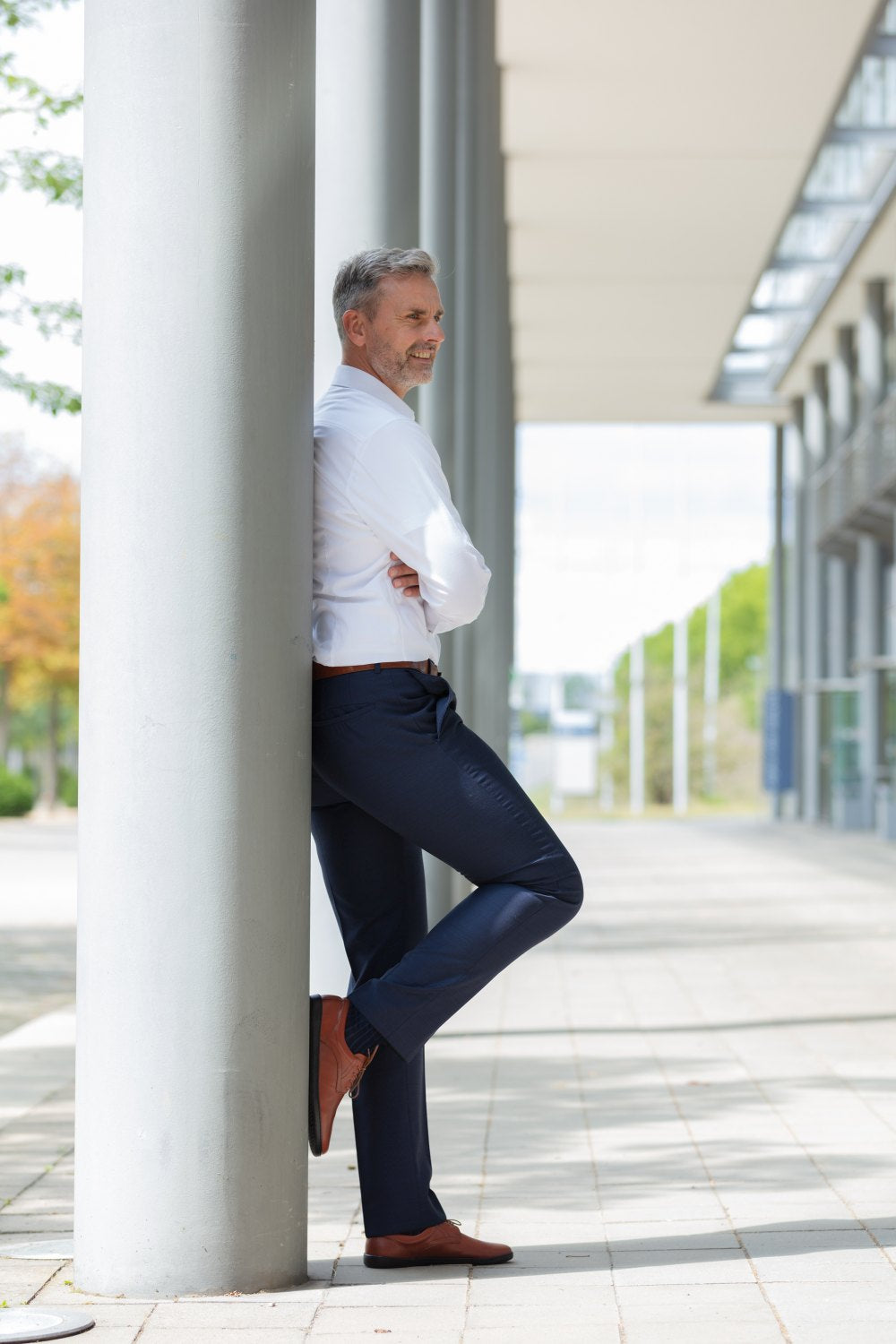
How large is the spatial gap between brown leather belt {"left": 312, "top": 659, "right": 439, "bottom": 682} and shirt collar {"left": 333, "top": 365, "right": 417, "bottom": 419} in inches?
20.4

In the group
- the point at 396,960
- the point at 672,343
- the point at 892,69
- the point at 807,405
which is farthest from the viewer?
the point at 807,405

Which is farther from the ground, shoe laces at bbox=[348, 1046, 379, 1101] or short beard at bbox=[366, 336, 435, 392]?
short beard at bbox=[366, 336, 435, 392]

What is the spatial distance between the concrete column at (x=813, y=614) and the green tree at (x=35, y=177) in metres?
27.5

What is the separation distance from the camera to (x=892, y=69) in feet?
74.1

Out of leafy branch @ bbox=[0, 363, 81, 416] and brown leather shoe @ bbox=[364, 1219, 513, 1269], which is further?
leafy branch @ bbox=[0, 363, 81, 416]

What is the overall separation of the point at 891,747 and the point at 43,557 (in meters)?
21.6

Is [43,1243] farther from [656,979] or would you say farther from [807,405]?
[807,405]

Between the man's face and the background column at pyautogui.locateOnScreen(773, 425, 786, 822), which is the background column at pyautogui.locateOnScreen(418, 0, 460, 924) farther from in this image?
the background column at pyautogui.locateOnScreen(773, 425, 786, 822)

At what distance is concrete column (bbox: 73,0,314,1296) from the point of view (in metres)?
3.68

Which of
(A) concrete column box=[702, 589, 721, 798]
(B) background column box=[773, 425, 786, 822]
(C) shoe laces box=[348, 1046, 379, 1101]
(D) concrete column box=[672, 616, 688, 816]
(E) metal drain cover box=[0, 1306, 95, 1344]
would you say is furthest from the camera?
(A) concrete column box=[702, 589, 721, 798]

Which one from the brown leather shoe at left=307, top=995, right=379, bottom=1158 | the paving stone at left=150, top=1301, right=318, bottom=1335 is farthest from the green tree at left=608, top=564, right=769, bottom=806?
the paving stone at left=150, top=1301, right=318, bottom=1335

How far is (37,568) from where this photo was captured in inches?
1796

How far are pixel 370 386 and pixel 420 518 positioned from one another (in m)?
0.41

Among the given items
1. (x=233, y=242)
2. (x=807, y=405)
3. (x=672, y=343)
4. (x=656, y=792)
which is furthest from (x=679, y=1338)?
(x=656, y=792)
